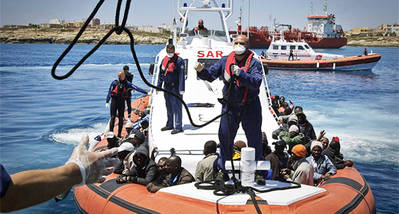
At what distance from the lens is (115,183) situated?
442 cm

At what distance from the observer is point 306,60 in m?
30.9

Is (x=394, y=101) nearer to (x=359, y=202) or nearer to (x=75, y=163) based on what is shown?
(x=359, y=202)

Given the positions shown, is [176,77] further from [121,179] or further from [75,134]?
[75,134]

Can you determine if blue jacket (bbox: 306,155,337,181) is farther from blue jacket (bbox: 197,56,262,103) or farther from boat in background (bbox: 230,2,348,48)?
boat in background (bbox: 230,2,348,48)

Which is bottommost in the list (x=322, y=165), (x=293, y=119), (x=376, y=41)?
(x=322, y=165)

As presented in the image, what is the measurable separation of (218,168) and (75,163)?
2674 millimetres

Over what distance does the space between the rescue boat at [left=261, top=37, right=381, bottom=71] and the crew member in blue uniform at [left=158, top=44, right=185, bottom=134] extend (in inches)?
897

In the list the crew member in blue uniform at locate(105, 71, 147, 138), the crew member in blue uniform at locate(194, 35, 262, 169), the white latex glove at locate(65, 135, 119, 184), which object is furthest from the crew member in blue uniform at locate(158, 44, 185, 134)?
the white latex glove at locate(65, 135, 119, 184)

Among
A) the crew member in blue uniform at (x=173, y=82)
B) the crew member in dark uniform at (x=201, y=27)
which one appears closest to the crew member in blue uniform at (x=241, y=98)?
the crew member in blue uniform at (x=173, y=82)

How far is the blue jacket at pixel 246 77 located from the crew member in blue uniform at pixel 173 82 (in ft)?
5.01

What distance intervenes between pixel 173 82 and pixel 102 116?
8555 millimetres

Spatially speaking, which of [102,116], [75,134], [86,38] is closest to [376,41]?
[86,38]

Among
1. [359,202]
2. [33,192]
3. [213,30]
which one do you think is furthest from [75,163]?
[213,30]

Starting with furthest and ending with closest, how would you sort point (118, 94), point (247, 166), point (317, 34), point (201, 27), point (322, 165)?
point (317, 34)
point (201, 27)
point (118, 94)
point (322, 165)
point (247, 166)
